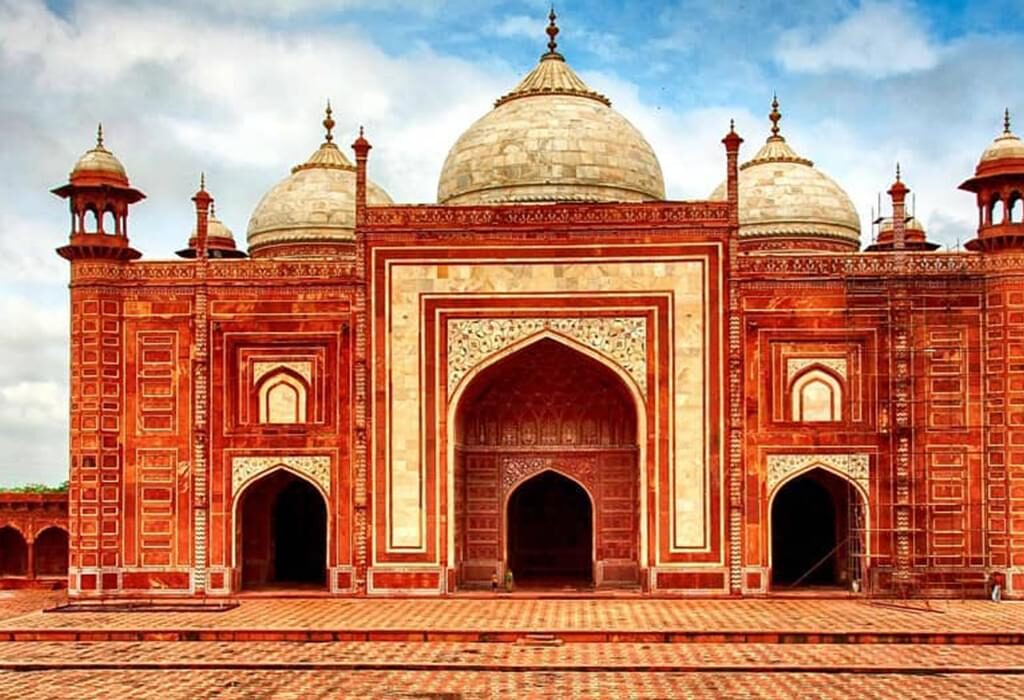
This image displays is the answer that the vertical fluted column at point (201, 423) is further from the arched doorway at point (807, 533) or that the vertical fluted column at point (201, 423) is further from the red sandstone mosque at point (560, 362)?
the arched doorway at point (807, 533)

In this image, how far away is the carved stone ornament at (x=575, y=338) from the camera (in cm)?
1608

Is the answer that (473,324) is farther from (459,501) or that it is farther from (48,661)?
(48,661)

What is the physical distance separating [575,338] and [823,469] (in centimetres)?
327

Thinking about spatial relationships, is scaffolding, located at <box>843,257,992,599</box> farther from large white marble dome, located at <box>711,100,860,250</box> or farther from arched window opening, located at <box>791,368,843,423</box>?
large white marble dome, located at <box>711,100,860,250</box>

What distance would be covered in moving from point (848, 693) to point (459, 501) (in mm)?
7394

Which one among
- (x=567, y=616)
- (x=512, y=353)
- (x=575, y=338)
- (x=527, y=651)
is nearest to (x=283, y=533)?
(x=512, y=353)

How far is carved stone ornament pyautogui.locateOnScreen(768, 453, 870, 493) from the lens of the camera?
52.1 ft

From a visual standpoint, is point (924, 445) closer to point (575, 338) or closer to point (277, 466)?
point (575, 338)

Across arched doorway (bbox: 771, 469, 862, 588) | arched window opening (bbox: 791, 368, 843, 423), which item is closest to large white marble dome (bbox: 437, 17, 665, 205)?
arched window opening (bbox: 791, 368, 843, 423)

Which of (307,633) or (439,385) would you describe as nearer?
(307,633)

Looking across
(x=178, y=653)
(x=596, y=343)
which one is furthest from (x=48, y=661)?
(x=596, y=343)

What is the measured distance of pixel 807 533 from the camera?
59.4 feet

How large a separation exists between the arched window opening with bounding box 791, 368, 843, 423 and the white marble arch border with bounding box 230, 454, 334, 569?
18.3ft

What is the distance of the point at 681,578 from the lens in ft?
52.0
